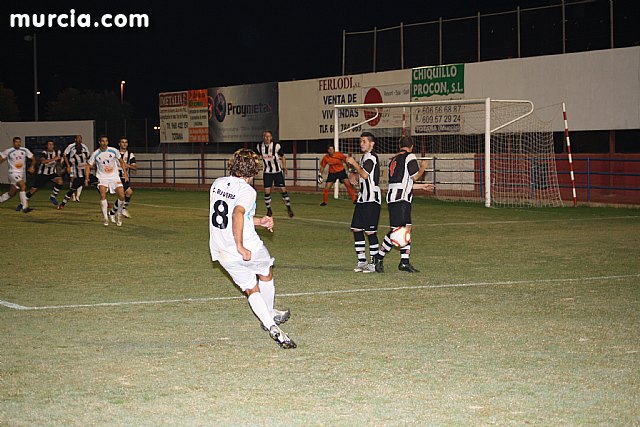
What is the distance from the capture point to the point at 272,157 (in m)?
24.8

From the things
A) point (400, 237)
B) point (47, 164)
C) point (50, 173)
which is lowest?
point (400, 237)

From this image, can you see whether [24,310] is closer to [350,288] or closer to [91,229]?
[350,288]

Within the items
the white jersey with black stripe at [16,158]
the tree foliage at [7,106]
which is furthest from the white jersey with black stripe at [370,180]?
the tree foliage at [7,106]

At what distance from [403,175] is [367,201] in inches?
24.4

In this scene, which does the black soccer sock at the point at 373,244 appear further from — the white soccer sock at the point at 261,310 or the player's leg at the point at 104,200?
the player's leg at the point at 104,200

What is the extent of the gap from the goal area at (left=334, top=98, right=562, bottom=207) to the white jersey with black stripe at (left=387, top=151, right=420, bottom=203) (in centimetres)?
1379

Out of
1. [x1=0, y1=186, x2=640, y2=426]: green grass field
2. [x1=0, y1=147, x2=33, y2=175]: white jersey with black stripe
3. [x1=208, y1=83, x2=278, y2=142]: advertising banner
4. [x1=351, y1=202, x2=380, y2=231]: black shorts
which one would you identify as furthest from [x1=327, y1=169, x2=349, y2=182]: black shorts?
[x1=351, y1=202, x2=380, y2=231]: black shorts

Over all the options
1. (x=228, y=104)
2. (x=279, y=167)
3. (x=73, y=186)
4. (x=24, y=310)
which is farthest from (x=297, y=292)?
(x=228, y=104)

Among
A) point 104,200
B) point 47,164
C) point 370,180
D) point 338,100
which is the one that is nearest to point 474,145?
point 338,100

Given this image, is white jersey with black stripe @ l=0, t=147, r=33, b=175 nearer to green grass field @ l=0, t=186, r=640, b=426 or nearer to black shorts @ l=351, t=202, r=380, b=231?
green grass field @ l=0, t=186, r=640, b=426

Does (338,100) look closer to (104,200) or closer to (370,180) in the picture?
(104,200)

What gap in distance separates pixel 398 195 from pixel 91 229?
9503mm

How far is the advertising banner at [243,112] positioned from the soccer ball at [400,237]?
2903 centimetres

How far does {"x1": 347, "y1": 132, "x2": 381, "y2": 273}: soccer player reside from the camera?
1341cm
